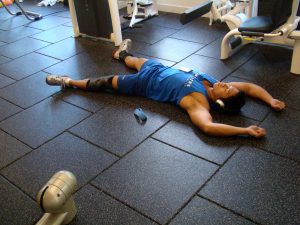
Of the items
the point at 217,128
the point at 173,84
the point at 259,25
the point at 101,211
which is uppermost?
the point at 259,25

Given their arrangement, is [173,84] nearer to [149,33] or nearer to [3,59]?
[149,33]

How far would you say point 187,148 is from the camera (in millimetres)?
1929

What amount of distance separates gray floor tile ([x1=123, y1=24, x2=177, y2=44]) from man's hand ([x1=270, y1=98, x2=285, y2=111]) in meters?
1.61

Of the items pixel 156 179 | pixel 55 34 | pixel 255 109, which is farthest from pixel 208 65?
pixel 55 34

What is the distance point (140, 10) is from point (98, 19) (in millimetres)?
908

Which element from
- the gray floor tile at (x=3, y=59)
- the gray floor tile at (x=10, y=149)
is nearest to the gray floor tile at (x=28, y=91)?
the gray floor tile at (x=10, y=149)

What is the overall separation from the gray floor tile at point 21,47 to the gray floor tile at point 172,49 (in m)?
1.23

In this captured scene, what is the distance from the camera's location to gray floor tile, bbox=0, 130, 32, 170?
1976mm

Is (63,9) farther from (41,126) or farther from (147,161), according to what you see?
(147,161)

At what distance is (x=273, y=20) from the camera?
2.42 m

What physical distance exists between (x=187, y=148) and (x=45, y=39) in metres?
2.56

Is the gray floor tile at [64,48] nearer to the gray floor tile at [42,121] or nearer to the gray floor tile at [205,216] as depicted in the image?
the gray floor tile at [42,121]

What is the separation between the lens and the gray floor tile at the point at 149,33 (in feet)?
11.5

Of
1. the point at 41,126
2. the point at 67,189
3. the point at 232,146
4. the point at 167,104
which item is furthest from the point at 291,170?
the point at 41,126
